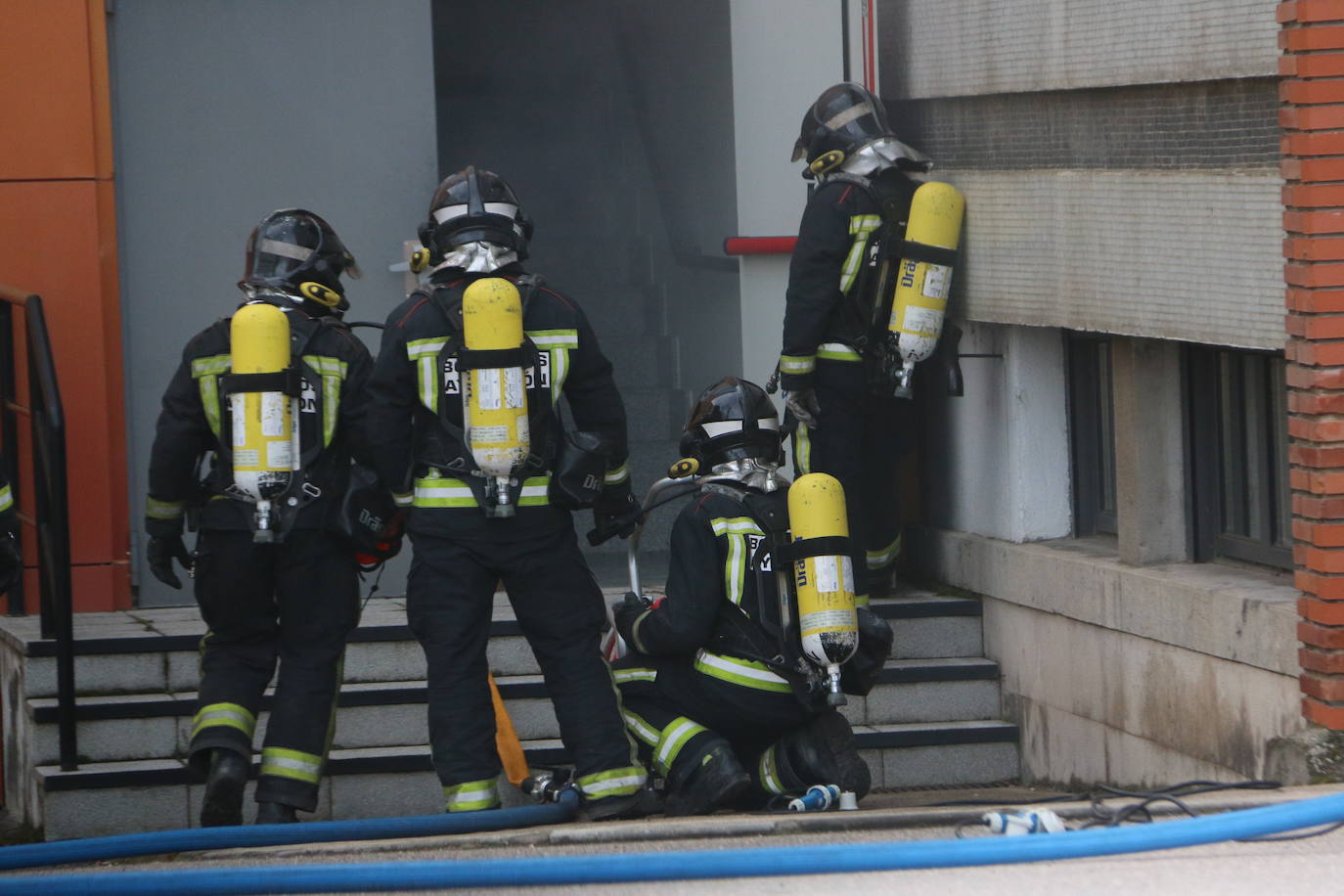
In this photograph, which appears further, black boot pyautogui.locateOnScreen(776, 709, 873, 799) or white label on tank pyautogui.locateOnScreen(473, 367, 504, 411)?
black boot pyautogui.locateOnScreen(776, 709, 873, 799)

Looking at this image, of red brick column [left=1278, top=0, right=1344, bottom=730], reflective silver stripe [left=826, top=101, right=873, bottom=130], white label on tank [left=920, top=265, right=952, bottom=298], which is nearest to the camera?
red brick column [left=1278, top=0, right=1344, bottom=730]

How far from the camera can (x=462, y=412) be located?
538 centimetres

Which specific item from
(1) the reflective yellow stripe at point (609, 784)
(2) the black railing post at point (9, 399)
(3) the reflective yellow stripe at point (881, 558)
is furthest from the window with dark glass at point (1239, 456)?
(2) the black railing post at point (9, 399)

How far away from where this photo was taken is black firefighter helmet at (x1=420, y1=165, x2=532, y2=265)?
5.48 metres

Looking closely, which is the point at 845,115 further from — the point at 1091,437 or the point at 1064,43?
the point at 1091,437

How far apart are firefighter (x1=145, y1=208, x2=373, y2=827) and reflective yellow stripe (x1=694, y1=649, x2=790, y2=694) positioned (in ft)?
3.88

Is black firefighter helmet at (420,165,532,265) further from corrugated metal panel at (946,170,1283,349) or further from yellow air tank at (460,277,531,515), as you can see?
corrugated metal panel at (946,170,1283,349)

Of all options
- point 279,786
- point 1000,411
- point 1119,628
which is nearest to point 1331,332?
point 1119,628

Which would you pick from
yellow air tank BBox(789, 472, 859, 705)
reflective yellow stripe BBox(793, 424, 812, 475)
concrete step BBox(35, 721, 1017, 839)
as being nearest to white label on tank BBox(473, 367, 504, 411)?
yellow air tank BBox(789, 472, 859, 705)

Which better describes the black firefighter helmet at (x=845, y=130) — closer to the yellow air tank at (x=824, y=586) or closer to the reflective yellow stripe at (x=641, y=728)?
the yellow air tank at (x=824, y=586)

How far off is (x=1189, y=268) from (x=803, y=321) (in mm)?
1492

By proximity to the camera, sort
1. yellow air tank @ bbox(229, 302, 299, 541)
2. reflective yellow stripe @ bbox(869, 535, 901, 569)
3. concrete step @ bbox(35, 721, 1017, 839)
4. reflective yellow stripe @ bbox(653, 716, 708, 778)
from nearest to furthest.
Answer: yellow air tank @ bbox(229, 302, 299, 541) < reflective yellow stripe @ bbox(653, 716, 708, 778) < concrete step @ bbox(35, 721, 1017, 839) < reflective yellow stripe @ bbox(869, 535, 901, 569)

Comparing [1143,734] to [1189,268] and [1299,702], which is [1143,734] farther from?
[1189,268]

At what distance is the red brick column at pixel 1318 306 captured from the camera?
4742 millimetres
